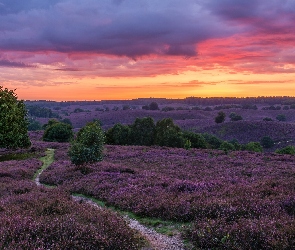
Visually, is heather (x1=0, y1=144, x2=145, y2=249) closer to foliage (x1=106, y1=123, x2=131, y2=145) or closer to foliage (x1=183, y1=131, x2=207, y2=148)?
foliage (x1=183, y1=131, x2=207, y2=148)

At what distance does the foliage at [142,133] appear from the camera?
76500 millimetres

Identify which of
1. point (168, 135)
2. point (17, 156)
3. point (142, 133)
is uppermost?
point (168, 135)

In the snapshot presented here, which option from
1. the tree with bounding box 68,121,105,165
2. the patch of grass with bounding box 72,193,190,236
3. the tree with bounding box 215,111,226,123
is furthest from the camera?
the tree with bounding box 215,111,226,123

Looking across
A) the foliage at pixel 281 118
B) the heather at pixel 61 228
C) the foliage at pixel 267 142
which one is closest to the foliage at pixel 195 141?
the foliage at pixel 267 142

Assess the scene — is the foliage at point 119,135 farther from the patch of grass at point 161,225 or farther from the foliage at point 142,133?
the patch of grass at point 161,225

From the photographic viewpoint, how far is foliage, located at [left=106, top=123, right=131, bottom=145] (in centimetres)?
7525

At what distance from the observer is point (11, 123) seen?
36969mm

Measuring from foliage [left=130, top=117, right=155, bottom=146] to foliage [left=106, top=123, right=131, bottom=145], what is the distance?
50.4 inches

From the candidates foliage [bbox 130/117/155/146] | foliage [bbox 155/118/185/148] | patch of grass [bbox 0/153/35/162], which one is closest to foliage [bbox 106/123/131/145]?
foliage [bbox 130/117/155/146]

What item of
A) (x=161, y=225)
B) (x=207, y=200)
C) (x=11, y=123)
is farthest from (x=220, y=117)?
(x=161, y=225)

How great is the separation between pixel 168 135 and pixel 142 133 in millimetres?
9737

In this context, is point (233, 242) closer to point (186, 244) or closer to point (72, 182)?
point (186, 244)

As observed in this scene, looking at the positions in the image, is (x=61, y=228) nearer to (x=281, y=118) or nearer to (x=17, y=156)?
(x=17, y=156)

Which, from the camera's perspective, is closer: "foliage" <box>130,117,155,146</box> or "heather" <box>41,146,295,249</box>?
"heather" <box>41,146,295,249</box>
